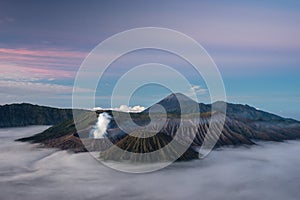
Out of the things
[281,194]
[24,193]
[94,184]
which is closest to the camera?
[24,193]

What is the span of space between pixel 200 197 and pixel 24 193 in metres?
87.2

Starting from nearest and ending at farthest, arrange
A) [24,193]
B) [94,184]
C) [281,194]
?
[24,193]
[281,194]
[94,184]

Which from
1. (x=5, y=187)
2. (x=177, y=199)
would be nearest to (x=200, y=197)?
(x=177, y=199)

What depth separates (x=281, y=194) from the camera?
18075 centimetres

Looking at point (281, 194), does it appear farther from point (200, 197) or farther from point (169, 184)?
point (169, 184)

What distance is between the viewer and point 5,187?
18288 centimetres

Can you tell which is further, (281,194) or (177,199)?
(281,194)

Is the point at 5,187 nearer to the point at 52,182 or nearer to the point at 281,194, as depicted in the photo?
the point at 52,182

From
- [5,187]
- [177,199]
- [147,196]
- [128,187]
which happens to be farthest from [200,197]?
[5,187]

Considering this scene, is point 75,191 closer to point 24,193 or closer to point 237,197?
point 24,193

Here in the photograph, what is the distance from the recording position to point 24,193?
168750 mm

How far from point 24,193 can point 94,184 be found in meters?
40.6

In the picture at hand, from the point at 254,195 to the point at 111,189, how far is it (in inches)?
2962

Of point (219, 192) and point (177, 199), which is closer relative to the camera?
point (177, 199)
